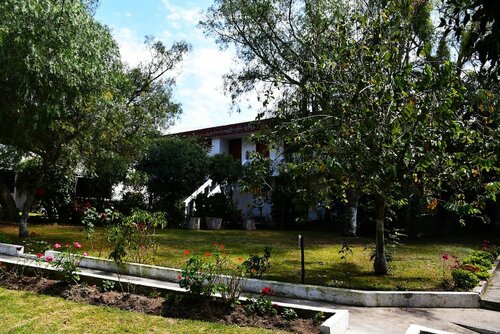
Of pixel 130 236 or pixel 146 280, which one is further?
pixel 146 280

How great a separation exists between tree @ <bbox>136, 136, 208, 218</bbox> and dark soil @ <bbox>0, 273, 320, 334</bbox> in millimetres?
13550

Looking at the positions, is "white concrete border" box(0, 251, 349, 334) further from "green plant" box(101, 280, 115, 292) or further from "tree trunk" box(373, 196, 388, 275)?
"tree trunk" box(373, 196, 388, 275)

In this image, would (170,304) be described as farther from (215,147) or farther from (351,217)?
(215,147)

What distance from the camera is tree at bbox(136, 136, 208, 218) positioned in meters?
20.4

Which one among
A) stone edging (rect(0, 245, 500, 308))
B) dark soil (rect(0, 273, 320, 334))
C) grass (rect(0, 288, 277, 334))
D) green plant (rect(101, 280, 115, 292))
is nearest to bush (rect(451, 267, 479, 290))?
stone edging (rect(0, 245, 500, 308))

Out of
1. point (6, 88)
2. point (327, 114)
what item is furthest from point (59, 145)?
point (327, 114)

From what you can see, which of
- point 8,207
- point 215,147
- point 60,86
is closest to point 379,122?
point 60,86

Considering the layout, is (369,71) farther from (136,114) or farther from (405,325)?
(136,114)

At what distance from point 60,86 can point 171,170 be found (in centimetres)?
1050

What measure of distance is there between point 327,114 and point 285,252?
193 inches

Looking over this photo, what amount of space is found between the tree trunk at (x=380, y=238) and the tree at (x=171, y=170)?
12.8 metres

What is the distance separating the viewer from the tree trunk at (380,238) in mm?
8641

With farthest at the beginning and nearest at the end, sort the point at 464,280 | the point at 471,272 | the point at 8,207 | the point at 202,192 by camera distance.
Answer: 1. the point at 202,192
2. the point at 8,207
3. the point at 471,272
4. the point at 464,280

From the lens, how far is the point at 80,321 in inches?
206
